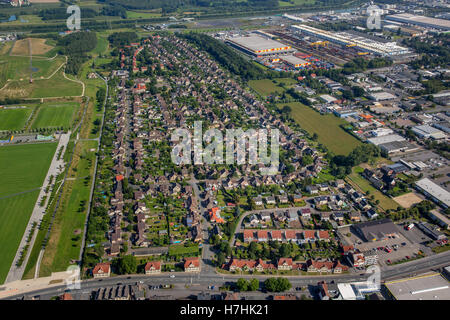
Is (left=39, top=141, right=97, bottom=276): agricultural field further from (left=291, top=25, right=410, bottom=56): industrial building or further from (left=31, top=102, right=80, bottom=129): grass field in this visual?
(left=291, top=25, right=410, bottom=56): industrial building

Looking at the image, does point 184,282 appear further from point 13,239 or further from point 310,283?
point 13,239

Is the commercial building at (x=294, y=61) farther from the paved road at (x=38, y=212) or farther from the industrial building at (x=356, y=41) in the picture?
the paved road at (x=38, y=212)

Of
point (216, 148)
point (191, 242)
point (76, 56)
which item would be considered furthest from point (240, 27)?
point (191, 242)

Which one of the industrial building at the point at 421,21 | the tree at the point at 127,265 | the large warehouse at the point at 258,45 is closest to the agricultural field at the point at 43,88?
the large warehouse at the point at 258,45

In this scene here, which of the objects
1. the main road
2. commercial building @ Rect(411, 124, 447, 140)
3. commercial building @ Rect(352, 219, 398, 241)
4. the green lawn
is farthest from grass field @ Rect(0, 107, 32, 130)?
commercial building @ Rect(411, 124, 447, 140)

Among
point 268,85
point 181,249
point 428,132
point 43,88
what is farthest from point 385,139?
point 43,88

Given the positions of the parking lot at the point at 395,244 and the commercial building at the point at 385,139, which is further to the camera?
the commercial building at the point at 385,139
